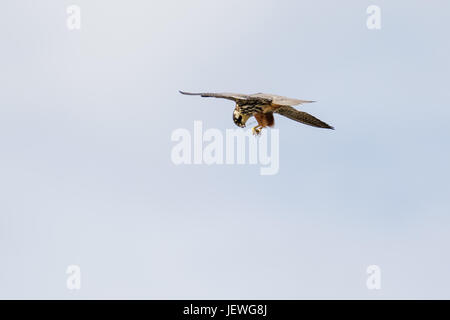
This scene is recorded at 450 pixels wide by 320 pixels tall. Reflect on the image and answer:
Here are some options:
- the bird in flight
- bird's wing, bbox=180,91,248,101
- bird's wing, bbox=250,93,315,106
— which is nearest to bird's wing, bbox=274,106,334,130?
the bird in flight

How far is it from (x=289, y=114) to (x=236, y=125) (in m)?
2.02

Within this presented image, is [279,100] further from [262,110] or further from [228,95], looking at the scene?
[262,110]

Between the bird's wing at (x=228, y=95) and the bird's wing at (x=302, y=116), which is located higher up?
the bird's wing at (x=228, y=95)

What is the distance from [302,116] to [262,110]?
5.06 ft

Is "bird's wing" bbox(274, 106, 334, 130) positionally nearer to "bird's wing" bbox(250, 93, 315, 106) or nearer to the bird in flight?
the bird in flight

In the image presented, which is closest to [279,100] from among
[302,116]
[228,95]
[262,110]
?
[228,95]

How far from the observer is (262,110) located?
97.5 ft

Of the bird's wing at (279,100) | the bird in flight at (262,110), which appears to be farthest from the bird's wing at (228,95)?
the bird's wing at (279,100)

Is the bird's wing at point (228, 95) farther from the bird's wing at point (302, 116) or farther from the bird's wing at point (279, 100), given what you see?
the bird's wing at point (302, 116)

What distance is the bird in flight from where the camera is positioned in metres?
28.3

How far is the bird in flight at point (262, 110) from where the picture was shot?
92.7 ft

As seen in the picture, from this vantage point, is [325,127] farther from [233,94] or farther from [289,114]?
[233,94]
